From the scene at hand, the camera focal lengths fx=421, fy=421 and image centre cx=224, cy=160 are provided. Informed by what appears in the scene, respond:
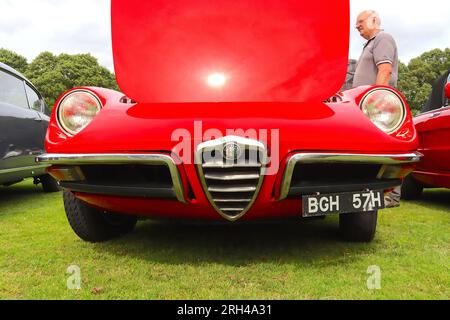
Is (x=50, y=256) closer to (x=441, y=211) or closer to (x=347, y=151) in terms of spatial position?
(x=347, y=151)

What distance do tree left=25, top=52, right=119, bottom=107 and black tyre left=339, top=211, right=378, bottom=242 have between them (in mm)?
30731

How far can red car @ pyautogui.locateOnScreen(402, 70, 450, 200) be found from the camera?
3426 mm

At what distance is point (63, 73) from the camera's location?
33.2 m

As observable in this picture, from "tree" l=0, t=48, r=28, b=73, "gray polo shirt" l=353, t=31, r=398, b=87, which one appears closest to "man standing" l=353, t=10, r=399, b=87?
"gray polo shirt" l=353, t=31, r=398, b=87

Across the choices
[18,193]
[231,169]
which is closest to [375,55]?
[231,169]

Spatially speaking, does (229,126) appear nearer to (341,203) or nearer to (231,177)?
(231,177)

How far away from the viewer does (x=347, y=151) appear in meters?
1.91

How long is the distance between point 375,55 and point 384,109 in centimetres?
156

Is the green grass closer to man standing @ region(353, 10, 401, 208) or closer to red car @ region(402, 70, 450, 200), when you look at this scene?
red car @ region(402, 70, 450, 200)

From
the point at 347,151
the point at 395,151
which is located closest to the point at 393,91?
the point at 395,151

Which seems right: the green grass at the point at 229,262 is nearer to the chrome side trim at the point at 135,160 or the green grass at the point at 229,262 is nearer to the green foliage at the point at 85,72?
the chrome side trim at the point at 135,160

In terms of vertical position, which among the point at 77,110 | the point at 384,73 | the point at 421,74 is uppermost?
the point at 421,74

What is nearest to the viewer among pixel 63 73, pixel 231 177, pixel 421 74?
pixel 231 177

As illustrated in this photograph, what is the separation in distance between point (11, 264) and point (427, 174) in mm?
3318
